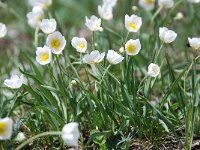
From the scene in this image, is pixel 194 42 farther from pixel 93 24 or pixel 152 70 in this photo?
pixel 93 24

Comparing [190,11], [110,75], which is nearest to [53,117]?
[110,75]

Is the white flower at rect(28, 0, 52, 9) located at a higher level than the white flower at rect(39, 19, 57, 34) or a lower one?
higher

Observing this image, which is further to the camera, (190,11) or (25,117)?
(190,11)

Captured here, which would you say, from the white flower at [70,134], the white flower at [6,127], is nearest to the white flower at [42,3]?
the white flower at [6,127]

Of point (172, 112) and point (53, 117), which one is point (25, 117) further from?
point (172, 112)

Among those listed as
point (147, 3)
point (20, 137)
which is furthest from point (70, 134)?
point (147, 3)

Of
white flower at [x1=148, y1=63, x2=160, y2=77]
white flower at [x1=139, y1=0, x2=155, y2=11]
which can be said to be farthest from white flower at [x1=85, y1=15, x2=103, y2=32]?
white flower at [x1=139, y1=0, x2=155, y2=11]

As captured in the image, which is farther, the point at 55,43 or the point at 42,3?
the point at 42,3

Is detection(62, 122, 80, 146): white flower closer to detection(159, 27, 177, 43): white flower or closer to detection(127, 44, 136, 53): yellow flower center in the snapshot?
detection(127, 44, 136, 53): yellow flower center
